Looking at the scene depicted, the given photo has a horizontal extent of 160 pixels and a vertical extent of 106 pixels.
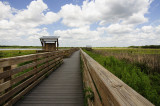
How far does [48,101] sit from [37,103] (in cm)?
32

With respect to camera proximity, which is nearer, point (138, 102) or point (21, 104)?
point (138, 102)

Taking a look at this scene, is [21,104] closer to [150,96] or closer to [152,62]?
[150,96]

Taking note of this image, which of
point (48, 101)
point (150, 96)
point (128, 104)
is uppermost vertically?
point (128, 104)

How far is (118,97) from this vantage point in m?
0.80

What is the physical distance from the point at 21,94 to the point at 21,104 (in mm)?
443

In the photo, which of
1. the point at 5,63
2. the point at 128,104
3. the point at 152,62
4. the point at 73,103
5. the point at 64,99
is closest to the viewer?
the point at 128,104

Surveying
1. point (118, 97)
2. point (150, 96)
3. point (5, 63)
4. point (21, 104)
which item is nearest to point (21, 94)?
point (21, 104)

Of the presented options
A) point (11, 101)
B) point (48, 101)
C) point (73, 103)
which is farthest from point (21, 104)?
point (73, 103)

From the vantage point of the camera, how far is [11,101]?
9.57 feet

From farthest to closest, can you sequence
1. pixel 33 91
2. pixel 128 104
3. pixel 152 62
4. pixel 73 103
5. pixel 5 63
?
pixel 152 62
pixel 33 91
pixel 73 103
pixel 5 63
pixel 128 104

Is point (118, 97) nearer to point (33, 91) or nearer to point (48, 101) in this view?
point (48, 101)

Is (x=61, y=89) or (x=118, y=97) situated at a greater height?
(x=118, y=97)

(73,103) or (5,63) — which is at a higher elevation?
(5,63)

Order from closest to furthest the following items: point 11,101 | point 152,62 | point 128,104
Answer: point 128,104, point 11,101, point 152,62
